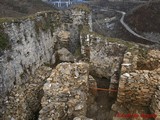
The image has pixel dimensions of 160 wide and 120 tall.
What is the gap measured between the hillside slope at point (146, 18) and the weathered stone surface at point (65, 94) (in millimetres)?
29755

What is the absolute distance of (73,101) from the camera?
7105 mm

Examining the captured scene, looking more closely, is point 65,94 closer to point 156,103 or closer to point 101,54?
point 156,103

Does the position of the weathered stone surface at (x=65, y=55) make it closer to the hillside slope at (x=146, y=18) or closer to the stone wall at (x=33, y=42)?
the stone wall at (x=33, y=42)

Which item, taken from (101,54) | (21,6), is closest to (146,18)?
(21,6)

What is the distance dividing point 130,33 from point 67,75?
29277mm

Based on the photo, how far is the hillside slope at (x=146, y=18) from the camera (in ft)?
118

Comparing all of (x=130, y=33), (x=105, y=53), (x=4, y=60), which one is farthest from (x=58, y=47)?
(x=130, y=33)

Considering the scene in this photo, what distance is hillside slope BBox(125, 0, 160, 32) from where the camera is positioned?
35906mm

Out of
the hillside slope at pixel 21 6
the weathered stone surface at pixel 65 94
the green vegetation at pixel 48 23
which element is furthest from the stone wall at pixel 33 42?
the hillside slope at pixel 21 6

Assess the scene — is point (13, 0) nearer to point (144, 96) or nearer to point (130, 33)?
point (130, 33)

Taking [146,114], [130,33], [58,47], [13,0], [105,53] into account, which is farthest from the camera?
Answer: [13,0]

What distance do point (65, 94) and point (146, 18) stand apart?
3401cm

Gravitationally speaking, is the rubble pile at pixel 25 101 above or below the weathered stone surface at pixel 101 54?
below

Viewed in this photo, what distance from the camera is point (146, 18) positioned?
125ft
